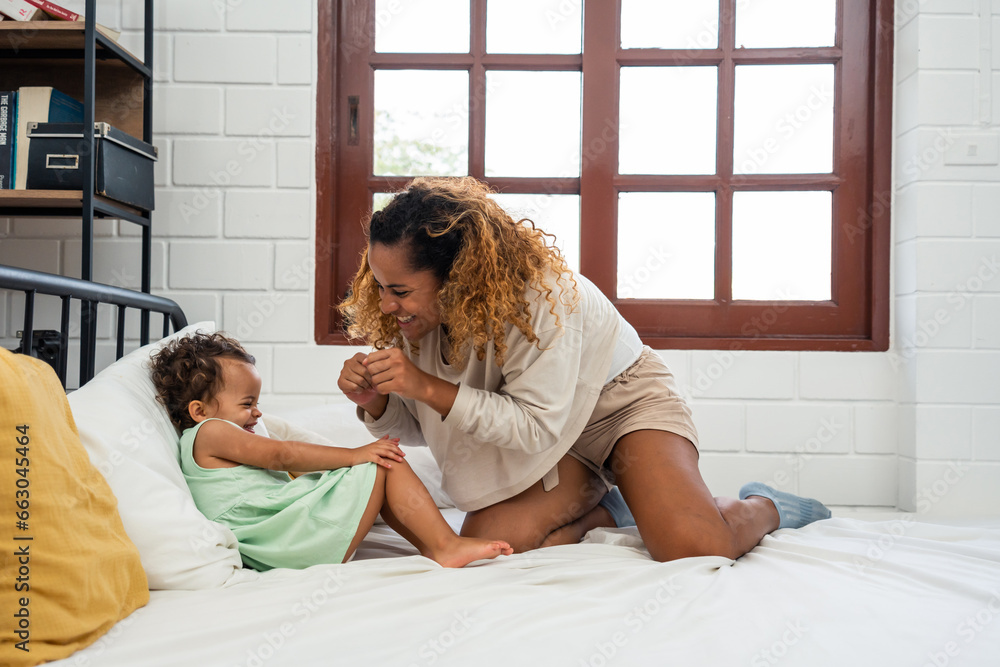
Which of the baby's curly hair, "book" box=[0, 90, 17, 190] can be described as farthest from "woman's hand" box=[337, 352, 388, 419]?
"book" box=[0, 90, 17, 190]

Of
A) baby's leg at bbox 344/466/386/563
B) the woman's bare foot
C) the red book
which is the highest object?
the red book

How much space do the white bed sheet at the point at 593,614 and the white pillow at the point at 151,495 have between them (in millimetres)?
40

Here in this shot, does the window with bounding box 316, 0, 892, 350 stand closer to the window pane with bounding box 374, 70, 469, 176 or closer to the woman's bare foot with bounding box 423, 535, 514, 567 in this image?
the window pane with bounding box 374, 70, 469, 176

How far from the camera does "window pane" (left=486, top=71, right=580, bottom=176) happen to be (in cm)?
241

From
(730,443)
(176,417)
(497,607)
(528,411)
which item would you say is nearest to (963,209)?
(730,443)

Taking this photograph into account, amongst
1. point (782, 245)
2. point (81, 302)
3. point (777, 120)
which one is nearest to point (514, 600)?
point (81, 302)

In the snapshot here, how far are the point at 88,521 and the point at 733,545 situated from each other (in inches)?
43.3

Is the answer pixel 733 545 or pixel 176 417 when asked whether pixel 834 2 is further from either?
pixel 176 417

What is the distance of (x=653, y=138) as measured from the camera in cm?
240

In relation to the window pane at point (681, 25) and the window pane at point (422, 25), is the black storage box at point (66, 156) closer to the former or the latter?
the window pane at point (422, 25)

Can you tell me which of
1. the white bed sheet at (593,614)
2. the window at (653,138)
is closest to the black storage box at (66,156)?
the window at (653,138)

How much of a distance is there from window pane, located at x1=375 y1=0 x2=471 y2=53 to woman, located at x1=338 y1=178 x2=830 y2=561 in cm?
104

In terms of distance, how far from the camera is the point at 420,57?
7.77ft

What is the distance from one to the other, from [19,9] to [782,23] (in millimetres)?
2195
